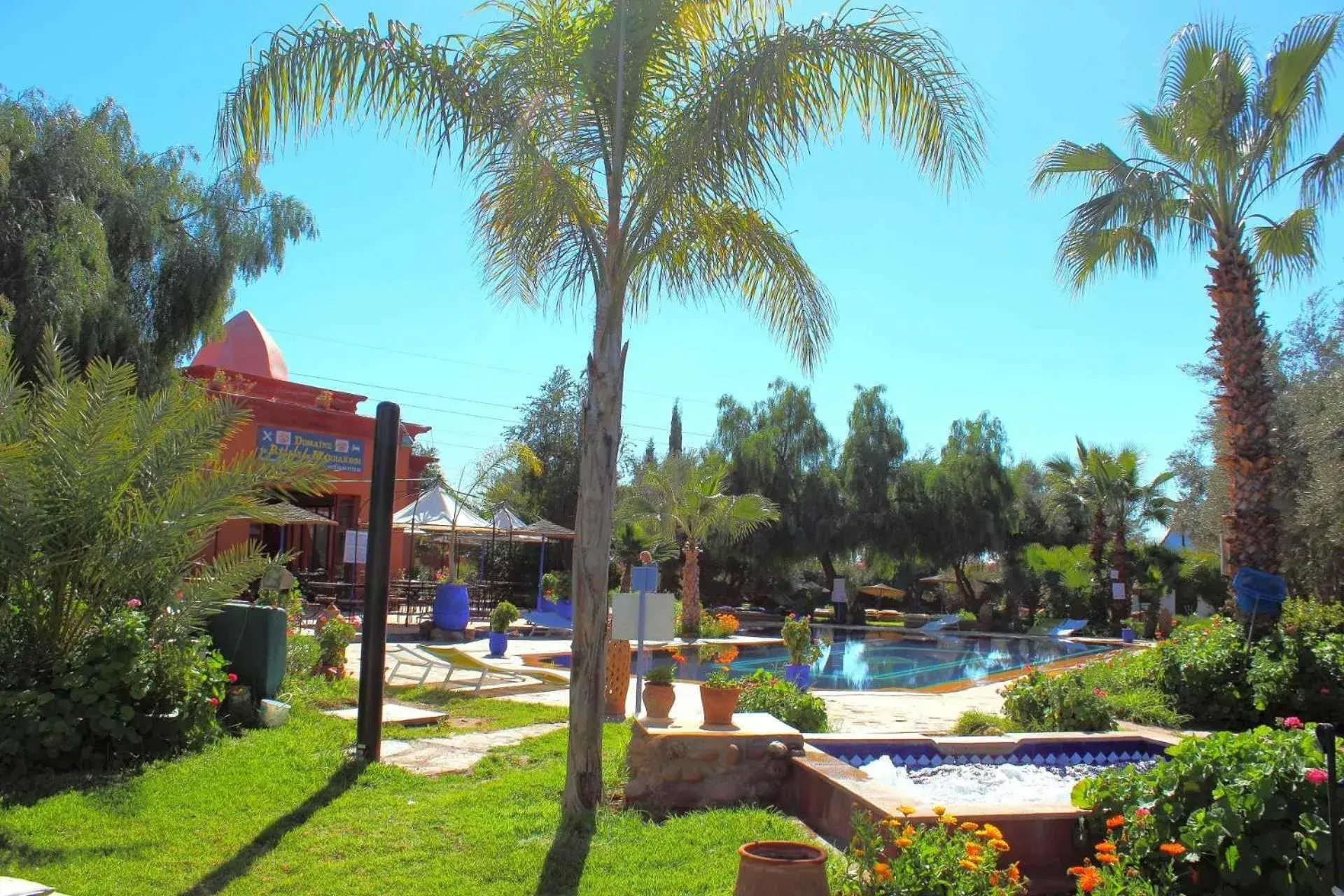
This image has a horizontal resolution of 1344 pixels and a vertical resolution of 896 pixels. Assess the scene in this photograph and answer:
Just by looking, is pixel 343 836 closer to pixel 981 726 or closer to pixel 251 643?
pixel 251 643

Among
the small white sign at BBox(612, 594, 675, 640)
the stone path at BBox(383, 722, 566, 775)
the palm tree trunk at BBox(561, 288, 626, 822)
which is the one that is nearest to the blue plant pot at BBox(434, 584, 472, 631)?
the stone path at BBox(383, 722, 566, 775)

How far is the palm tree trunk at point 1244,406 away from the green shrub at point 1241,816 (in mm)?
8182

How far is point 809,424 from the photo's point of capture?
32562 mm

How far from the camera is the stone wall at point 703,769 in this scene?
19.1 feet

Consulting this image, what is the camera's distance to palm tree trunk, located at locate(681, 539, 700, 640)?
2167 centimetres

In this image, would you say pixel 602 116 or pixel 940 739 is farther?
pixel 940 739

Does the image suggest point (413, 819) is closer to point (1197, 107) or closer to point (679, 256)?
point (679, 256)

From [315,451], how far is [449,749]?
45.7ft

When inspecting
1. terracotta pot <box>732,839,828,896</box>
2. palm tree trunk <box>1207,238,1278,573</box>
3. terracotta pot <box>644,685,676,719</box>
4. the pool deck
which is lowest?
the pool deck

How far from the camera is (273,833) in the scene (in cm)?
522

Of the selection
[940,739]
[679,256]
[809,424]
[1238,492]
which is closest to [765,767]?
[940,739]

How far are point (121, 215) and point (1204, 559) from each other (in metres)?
28.0

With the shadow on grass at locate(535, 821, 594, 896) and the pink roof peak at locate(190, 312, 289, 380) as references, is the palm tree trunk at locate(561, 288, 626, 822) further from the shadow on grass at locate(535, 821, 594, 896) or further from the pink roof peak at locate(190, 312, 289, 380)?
the pink roof peak at locate(190, 312, 289, 380)

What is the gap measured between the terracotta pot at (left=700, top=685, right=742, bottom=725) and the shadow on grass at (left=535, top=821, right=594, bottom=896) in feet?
4.14
